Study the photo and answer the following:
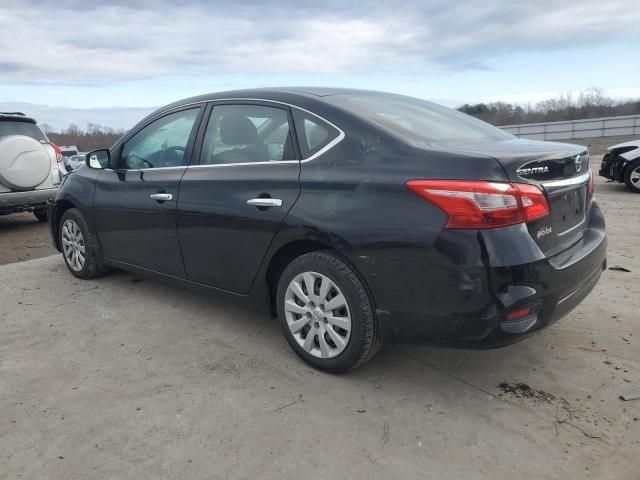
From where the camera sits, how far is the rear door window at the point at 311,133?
301 centimetres

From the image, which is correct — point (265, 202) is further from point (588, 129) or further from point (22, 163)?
point (588, 129)

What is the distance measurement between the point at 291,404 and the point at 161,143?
90.7 inches

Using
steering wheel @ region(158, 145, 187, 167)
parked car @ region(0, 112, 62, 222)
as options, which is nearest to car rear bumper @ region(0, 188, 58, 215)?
parked car @ region(0, 112, 62, 222)

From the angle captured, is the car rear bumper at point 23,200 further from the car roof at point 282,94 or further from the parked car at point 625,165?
the parked car at point 625,165

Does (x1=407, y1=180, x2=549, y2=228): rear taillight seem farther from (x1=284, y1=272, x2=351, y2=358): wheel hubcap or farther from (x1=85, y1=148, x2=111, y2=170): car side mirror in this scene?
(x1=85, y1=148, x2=111, y2=170): car side mirror

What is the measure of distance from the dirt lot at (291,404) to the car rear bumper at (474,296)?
1.41ft

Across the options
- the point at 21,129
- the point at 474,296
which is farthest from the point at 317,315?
the point at 21,129

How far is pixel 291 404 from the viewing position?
279 centimetres

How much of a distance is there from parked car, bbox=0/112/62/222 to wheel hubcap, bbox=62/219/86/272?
2.93 m

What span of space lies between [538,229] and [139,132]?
3.16 m

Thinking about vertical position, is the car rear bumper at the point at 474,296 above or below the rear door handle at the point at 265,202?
below

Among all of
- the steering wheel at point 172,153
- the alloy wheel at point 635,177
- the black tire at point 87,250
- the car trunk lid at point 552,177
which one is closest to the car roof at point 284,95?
the steering wheel at point 172,153

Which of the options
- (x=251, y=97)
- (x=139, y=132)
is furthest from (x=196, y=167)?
(x=139, y=132)

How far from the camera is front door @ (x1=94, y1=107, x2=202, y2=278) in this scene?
3.84m
